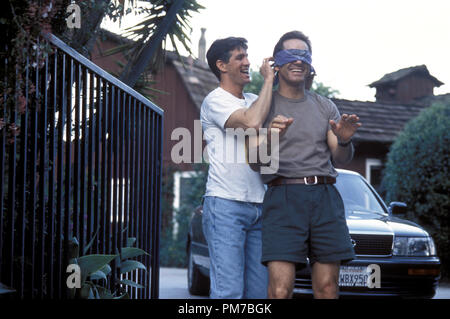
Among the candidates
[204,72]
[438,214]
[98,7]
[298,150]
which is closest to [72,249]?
[298,150]

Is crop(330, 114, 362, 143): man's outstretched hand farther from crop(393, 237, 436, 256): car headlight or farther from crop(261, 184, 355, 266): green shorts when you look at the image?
crop(393, 237, 436, 256): car headlight

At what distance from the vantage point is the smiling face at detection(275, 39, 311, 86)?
3990mm

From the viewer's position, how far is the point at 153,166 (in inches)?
243

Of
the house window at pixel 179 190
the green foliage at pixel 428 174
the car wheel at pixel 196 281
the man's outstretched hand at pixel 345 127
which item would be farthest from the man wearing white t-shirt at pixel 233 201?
the house window at pixel 179 190

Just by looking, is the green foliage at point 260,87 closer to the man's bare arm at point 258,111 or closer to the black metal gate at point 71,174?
the black metal gate at point 71,174

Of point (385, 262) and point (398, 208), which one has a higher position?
point (398, 208)

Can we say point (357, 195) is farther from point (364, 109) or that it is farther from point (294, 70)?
point (364, 109)

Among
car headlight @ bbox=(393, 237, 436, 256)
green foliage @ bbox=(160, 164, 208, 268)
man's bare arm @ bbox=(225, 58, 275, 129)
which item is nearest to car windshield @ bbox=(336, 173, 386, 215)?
car headlight @ bbox=(393, 237, 436, 256)

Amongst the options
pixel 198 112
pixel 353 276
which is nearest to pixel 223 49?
pixel 353 276

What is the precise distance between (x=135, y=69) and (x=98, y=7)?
0.98 m

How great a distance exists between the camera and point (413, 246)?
7676 millimetres

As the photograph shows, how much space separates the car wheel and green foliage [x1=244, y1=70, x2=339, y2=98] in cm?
906

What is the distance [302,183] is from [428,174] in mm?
9747
